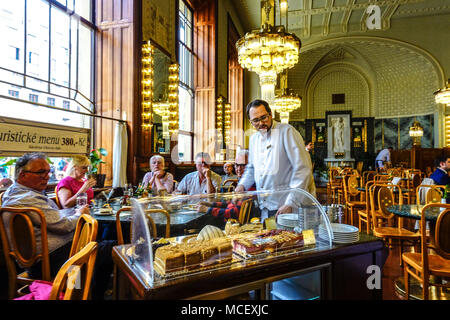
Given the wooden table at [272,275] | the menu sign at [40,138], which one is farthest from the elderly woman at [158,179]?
the wooden table at [272,275]

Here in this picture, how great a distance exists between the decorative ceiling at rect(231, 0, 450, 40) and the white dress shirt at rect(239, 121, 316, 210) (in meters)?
9.06

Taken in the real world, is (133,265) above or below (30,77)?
below

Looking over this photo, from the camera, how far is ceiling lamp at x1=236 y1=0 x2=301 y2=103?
4535 millimetres

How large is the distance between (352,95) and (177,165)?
12716 mm

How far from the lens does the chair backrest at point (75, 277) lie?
0.87 metres

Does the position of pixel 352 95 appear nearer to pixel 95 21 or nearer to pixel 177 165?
pixel 177 165

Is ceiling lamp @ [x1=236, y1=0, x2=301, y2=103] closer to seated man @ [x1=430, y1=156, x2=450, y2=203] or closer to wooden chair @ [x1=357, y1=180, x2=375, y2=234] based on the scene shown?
wooden chair @ [x1=357, y1=180, x2=375, y2=234]

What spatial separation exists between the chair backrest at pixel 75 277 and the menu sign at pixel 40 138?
8.85ft

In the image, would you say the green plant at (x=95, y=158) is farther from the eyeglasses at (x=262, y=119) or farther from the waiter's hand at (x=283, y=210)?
the waiter's hand at (x=283, y=210)

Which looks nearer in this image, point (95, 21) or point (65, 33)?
point (65, 33)

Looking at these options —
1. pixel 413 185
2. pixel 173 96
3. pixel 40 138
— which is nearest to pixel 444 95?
pixel 413 185
